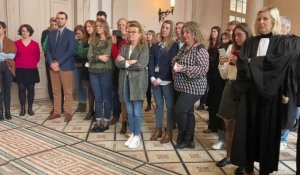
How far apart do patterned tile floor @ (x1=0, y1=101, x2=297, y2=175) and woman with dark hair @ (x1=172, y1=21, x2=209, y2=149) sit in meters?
0.47

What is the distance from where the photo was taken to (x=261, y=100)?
2475mm

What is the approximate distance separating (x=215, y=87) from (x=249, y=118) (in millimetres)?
1310

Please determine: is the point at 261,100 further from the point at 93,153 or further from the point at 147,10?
the point at 147,10

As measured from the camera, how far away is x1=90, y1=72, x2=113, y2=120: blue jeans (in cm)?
390

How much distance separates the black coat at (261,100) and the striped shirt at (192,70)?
64 cm

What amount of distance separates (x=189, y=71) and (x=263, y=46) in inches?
34.4

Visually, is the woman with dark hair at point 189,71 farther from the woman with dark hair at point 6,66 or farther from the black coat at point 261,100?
the woman with dark hair at point 6,66

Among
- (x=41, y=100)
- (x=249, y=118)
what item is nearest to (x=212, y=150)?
(x=249, y=118)

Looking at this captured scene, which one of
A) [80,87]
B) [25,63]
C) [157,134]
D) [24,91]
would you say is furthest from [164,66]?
[24,91]

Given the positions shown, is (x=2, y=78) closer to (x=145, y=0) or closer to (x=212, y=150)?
(x=212, y=150)

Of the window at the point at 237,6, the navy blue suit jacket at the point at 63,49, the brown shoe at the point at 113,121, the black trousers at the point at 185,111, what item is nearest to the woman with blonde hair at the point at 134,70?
the black trousers at the point at 185,111

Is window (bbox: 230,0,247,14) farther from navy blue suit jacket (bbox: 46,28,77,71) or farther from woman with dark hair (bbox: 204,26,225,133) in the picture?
navy blue suit jacket (bbox: 46,28,77,71)

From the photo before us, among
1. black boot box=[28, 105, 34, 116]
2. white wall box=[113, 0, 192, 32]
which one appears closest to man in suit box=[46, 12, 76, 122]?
black boot box=[28, 105, 34, 116]

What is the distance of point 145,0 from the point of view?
7406 millimetres
